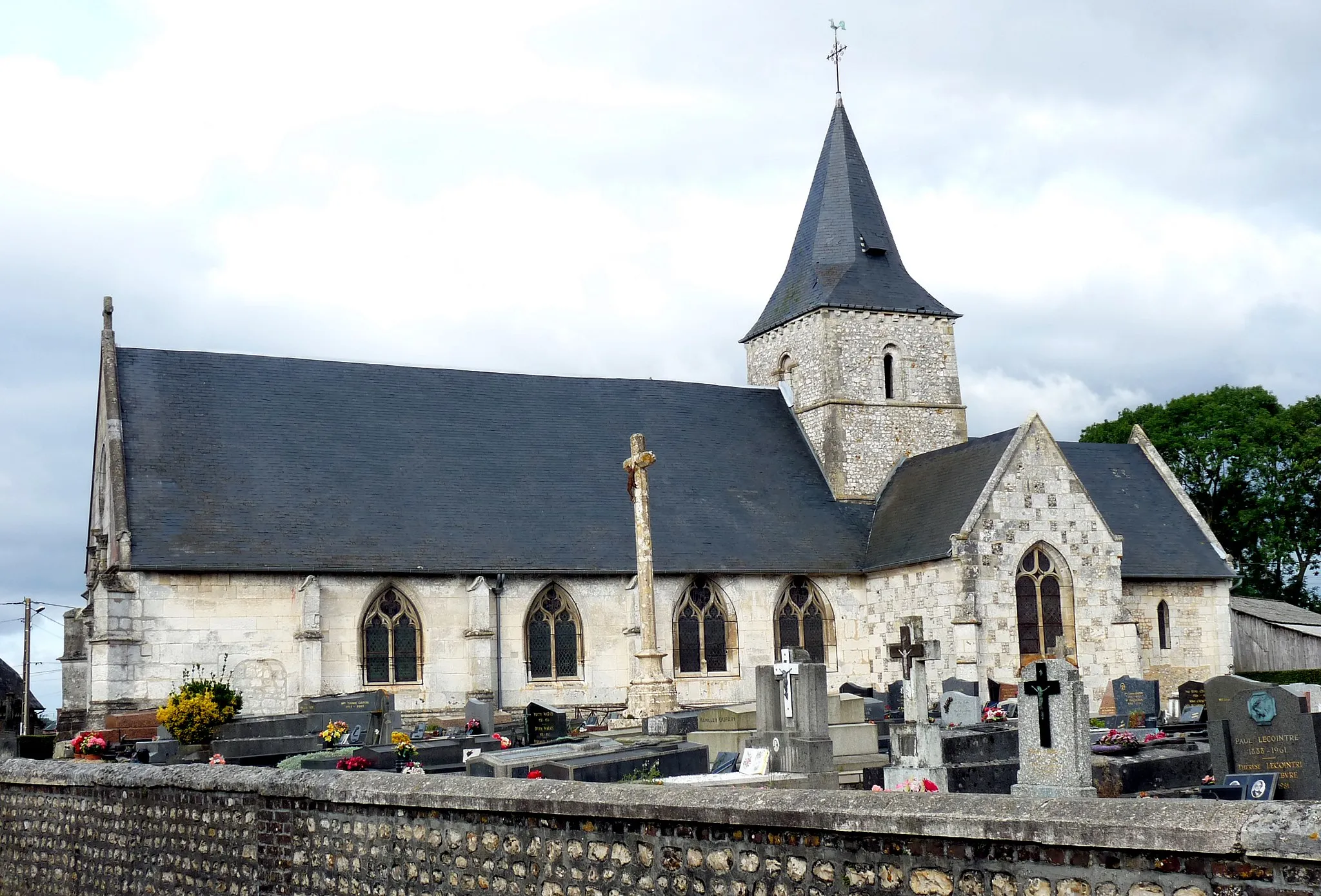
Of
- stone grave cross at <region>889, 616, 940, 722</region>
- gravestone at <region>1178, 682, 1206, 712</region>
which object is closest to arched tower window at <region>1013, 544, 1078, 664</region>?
gravestone at <region>1178, 682, 1206, 712</region>

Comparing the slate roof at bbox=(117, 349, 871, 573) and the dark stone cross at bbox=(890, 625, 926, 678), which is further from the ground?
the slate roof at bbox=(117, 349, 871, 573)

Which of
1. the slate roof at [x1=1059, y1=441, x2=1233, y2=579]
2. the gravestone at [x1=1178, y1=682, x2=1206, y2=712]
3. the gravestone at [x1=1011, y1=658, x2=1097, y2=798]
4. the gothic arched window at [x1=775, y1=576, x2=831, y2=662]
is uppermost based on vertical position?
the slate roof at [x1=1059, y1=441, x2=1233, y2=579]

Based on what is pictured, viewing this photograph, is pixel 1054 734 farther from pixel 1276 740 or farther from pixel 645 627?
pixel 645 627

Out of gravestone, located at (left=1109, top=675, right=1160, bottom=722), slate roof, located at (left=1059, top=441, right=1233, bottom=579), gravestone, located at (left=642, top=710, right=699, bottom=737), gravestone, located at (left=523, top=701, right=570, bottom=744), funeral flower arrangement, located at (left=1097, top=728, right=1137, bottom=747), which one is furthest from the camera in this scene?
slate roof, located at (left=1059, top=441, right=1233, bottom=579)

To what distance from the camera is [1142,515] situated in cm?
3562

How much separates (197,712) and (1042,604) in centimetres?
1849

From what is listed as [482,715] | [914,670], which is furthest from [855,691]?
[914,670]

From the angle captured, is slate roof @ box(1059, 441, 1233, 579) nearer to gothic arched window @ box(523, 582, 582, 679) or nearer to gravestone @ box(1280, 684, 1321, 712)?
gothic arched window @ box(523, 582, 582, 679)

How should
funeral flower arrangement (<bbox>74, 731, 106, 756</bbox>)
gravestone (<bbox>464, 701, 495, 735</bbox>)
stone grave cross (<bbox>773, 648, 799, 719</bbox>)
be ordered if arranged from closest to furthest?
stone grave cross (<bbox>773, 648, 799, 719</bbox>), funeral flower arrangement (<bbox>74, 731, 106, 756</bbox>), gravestone (<bbox>464, 701, 495, 735</bbox>)

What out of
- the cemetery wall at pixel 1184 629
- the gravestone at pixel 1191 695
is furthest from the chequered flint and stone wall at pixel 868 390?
the gravestone at pixel 1191 695

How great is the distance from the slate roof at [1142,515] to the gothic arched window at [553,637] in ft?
42.5

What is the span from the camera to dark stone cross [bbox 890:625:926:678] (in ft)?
67.3

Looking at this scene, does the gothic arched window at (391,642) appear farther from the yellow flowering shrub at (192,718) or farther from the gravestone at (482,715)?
the yellow flowering shrub at (192,718)

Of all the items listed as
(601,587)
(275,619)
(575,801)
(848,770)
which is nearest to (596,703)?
(601,587)
